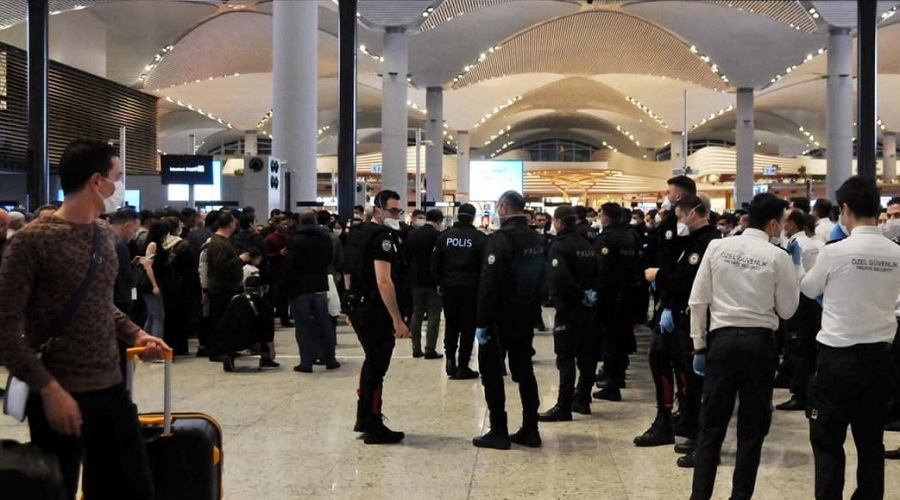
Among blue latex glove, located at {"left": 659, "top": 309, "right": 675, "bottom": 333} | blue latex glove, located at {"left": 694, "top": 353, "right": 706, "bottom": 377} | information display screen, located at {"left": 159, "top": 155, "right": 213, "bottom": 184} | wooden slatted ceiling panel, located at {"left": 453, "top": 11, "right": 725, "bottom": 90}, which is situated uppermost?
wooden slatted ceiling panel, located at {"left": 453, "top": 11, "right": 725, "bottom": 90}

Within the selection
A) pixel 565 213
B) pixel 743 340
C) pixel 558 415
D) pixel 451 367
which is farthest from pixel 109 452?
pixel 451 367

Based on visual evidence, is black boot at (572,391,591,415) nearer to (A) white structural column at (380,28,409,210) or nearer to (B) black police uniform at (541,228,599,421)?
(B) black police uniform at (541,228,599,421)

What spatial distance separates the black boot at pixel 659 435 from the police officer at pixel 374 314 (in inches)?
66.4

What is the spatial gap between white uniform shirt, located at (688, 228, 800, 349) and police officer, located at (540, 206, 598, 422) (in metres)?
2.44

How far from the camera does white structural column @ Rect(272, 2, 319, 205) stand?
16297 millimetres

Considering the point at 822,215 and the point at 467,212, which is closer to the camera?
the point at 467,212

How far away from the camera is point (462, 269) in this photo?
8086 mm

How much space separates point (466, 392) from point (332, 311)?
204 cm

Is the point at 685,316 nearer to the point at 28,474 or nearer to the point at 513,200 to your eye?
the point at 513,200

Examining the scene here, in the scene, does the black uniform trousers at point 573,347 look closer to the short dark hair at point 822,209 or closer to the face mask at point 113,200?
the short dark hair at point 822,209

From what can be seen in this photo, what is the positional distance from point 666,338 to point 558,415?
1.38 m

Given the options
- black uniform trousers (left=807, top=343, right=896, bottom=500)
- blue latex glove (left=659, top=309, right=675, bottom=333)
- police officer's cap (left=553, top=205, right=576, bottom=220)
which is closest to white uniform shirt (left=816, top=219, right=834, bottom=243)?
police officer's cap (left=553, top=205, right=576, bottom=220)

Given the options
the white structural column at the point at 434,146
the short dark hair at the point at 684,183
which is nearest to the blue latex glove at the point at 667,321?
the short dark hair at the point at 684,183

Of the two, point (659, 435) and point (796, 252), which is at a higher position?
point (796, 252)
